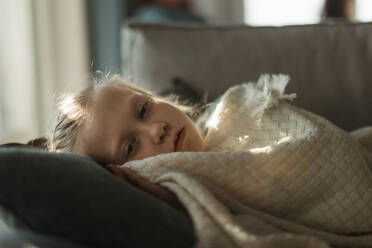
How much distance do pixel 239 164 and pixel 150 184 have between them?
16 cm

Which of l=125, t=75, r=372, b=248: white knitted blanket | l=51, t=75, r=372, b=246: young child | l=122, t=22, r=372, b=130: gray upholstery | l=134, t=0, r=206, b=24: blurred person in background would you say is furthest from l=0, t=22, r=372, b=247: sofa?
l=134, t=0, r=206, b=24: blurred person in background

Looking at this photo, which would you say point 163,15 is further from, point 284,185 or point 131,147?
point 284,185

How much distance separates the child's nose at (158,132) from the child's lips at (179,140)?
0.04m

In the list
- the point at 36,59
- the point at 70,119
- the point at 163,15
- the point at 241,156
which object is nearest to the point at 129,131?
the point at 70,119

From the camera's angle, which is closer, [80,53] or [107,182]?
[107,182]

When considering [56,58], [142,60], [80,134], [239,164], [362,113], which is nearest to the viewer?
[239,164]

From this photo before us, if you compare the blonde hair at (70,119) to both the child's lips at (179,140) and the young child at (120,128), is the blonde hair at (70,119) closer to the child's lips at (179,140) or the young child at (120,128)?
the young child at (120,128)

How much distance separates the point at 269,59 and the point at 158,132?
49 cm

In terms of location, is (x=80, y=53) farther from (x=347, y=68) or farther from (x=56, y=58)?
(x=347, y=68)

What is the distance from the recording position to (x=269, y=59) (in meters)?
1.18

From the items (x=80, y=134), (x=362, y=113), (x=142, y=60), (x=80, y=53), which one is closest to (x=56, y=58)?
(x=80, y=53)

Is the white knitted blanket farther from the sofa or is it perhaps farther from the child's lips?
the sofa

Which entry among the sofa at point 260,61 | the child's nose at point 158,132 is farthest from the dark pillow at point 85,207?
the sofa at point 260,61

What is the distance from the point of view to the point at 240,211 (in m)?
0.64
